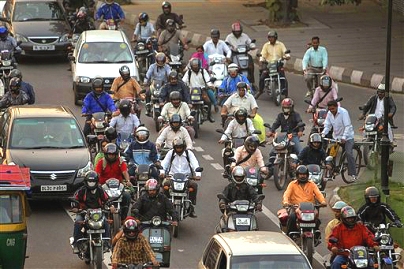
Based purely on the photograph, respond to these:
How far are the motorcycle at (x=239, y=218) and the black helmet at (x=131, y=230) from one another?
2.30 m

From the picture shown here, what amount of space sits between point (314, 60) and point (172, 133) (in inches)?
341

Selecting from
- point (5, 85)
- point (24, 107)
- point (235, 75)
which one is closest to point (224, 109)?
point (235, 75)

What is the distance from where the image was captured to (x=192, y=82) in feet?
100.0

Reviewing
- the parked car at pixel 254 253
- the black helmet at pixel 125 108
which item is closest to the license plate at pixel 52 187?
the black helmet at pixel 125 108

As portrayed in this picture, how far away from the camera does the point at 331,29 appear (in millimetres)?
40500

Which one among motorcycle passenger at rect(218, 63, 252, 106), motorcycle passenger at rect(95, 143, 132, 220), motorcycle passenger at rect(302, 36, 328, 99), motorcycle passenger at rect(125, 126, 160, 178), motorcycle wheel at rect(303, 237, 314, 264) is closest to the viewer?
motorcycle wheel at rect(303, 237, 314, 264)

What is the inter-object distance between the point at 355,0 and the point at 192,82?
9.76 meters

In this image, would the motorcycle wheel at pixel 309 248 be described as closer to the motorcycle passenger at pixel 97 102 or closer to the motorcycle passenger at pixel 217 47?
the motorcycle passenger at pixel 97 102

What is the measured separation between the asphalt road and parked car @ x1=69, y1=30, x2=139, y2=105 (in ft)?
2.05

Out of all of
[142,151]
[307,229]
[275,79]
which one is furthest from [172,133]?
[275,79]

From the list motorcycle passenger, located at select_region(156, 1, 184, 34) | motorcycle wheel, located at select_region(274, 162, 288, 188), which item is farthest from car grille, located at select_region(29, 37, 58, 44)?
motorcycle wheel, located at select_region(274, 162, 288, 188)

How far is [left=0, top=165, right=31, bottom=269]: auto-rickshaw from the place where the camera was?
19.3 metres

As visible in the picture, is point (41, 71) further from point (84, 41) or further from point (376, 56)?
point (376, 56)

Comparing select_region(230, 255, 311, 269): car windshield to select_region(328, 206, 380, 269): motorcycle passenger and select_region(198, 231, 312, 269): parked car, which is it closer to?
select_region(198, 231, 312, 269): parked car
